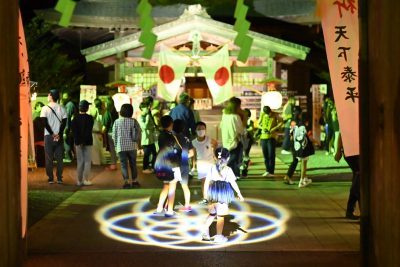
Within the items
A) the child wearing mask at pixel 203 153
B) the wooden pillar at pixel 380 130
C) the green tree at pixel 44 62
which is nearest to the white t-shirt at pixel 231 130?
the child wearing mask at pixel 203 153

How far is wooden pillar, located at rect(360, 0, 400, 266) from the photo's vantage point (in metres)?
3.53

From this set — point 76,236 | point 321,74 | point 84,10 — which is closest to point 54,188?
point 76,236

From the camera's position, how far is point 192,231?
839cm

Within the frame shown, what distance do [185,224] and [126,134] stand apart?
335 cm

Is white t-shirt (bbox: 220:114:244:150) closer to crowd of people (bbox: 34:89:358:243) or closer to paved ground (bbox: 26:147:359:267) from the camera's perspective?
crowd of people (bbox: 34:89:358:243)

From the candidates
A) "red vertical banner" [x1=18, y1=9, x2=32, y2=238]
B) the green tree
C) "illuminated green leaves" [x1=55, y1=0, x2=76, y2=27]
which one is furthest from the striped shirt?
the green tree

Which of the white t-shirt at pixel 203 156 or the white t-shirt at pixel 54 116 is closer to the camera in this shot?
the white t-shirt at pixel 203 156

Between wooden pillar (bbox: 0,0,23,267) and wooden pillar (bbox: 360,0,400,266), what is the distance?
2.29 meters

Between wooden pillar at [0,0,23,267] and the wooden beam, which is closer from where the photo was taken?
wooden pillar at [0,0,23,267]

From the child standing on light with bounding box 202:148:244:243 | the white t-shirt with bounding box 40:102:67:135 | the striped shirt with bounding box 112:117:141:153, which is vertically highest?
the white t-shirt with bounding box 40:102:67:135

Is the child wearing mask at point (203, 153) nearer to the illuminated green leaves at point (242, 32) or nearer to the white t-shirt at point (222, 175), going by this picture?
the white t-shirt at point (222, 175)

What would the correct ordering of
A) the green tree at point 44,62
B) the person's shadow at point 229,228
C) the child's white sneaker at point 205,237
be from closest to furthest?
the child's white sneaker at point 205,237, the person's shadow at point 229,228, the green tree at point 44,62

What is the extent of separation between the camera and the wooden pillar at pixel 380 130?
3525 millimetres

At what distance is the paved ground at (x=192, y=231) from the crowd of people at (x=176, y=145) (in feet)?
1.37
